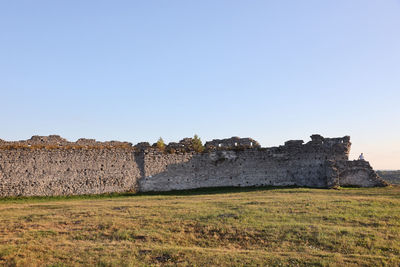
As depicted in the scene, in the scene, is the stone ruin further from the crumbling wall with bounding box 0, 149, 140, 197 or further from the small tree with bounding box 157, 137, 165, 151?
the small tree with bounding box 157, 137, 165, 151

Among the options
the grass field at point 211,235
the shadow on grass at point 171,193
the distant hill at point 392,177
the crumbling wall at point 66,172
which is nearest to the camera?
the grass field at point 211,235

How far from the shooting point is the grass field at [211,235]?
7773 millimetres

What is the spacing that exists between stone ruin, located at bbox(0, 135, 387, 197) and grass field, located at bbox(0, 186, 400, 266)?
6.99 metres

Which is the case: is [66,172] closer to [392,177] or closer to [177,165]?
[177,165]

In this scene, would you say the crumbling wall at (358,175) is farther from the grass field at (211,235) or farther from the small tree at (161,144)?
the small tree at (161,144)

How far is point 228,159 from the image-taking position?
76.5ft

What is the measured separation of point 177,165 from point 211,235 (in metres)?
13.2

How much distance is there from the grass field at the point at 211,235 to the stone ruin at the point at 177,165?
6.99 metres

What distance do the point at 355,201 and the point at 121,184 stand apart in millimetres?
14035

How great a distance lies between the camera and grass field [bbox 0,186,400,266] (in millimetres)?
7773

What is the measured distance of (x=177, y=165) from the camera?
2289 centimetres

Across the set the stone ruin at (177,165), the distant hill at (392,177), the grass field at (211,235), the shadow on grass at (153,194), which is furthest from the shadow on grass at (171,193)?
the distant hill at (392,177)

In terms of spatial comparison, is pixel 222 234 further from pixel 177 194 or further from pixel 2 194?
pixel 2 194

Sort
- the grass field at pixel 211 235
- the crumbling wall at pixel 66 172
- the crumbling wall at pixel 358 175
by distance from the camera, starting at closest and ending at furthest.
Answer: the grass field at pixel 211 235
the crumbling wall at pixel 66 172
the crumbling wall at pixel 358 175
